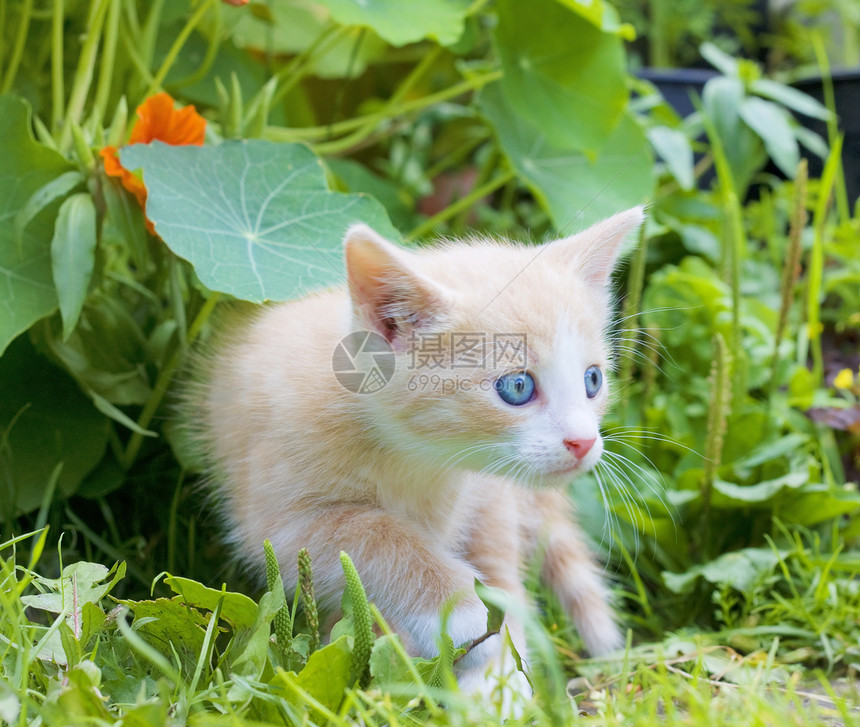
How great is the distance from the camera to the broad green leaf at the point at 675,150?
2342mm

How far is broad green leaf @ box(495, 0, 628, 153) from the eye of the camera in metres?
2.03

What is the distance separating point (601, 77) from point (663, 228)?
1.54 ft

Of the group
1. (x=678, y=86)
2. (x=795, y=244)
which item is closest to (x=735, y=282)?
(x=795, y=244)

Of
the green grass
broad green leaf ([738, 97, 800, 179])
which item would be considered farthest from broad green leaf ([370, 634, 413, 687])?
broad green leaf ([738, 97, 800, 179])

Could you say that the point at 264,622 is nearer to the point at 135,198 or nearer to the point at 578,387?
the point at 578,387

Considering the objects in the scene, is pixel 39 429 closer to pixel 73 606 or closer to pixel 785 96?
pixel 73 606

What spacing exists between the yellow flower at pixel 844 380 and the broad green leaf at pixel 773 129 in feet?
2.49

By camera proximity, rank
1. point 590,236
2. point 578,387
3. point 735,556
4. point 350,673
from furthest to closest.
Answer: point 735,556, point 590,236, point 578,387, point 350,673

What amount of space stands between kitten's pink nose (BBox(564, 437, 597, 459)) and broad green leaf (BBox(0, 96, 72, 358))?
39.1 inches

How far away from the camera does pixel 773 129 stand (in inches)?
98.4

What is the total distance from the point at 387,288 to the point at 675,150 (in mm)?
1551

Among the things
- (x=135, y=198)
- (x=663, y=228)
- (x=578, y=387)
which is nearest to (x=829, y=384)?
(x=663, y=228)

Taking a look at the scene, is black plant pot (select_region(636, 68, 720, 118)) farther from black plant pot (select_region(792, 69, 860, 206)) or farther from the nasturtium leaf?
the nasturtium leaf

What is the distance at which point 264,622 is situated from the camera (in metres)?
1.10
